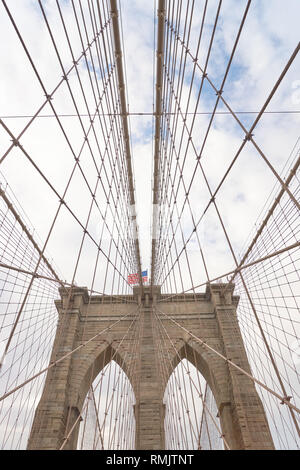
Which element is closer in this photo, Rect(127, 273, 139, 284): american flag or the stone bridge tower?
the stone bridge tower

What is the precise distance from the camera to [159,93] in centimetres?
915

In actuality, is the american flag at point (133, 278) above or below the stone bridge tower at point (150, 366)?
above

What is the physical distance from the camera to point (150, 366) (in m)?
12.5

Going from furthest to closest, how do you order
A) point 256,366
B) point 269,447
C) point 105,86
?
point 256,366 < point 269,447 < point 105,86

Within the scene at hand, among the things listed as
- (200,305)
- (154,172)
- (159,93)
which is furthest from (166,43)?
(200,305)

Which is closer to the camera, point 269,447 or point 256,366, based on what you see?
point 269,447

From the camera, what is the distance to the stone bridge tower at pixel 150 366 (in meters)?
10.4

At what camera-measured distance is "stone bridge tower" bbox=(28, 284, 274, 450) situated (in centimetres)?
1043

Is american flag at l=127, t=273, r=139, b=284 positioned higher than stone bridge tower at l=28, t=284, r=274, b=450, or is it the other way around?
american flag at l=127, t=273, r=139, b=284

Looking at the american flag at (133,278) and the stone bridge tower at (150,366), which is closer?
the stone bridge tower at (150,366)
